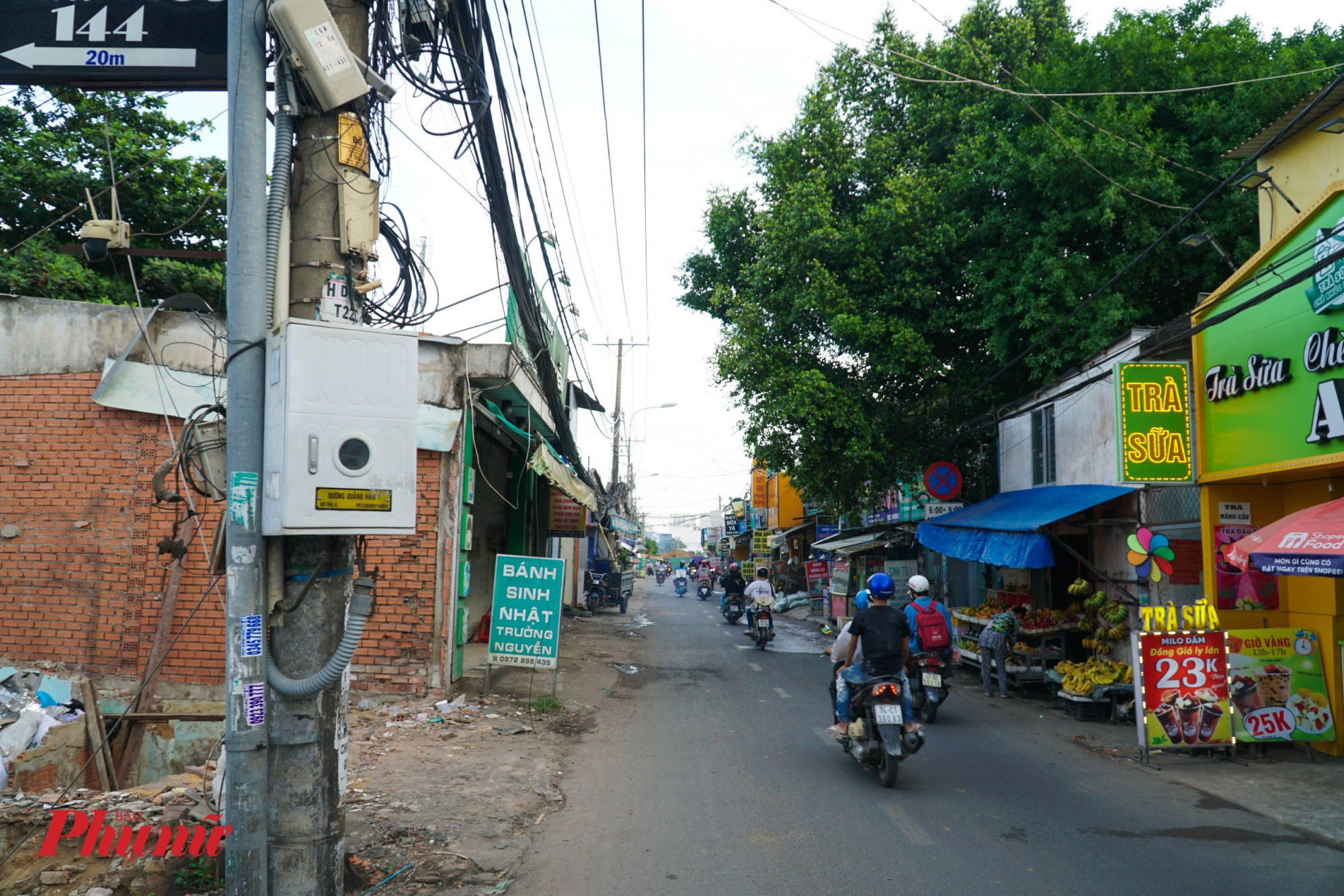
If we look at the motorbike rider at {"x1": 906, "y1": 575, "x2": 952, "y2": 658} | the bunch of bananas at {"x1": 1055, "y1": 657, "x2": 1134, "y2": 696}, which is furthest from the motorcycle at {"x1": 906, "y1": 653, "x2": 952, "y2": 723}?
the bunch of bananas at {"x1": 1055, "y1": 657, "x2": 1134, "y2": 696}

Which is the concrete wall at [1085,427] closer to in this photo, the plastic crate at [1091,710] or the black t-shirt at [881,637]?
the plastic crate at [1091,710]

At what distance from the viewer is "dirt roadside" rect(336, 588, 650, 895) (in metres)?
5.19

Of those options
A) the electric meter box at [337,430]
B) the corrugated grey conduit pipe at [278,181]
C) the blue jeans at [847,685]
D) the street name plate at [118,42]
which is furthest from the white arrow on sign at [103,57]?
the blue jeans at [847,685]

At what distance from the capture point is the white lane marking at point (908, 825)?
19.0 feet

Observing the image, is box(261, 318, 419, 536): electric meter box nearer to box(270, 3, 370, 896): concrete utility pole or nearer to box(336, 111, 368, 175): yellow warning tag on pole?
box(270, 3, 370, 896): concrete utility pole

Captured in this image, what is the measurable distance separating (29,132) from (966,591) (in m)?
20.9

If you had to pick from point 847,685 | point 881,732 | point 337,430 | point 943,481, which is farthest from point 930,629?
point 337,430

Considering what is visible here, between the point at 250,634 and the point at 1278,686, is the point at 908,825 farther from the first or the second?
the point at 1278,686

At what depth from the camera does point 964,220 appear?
16281 millimetres

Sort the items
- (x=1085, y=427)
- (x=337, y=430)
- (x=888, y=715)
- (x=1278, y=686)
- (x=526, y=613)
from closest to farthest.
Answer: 1. (x=337, y=430)
2. (x=888, y=715)
3. (x=1278, y=686)
4. (x=526, y=613)
5. (x=1085, y=427)

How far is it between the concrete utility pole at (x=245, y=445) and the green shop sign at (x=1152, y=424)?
944cm

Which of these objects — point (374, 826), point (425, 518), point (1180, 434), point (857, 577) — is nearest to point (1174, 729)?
point (1180, 434)

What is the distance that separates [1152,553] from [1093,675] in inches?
68.9

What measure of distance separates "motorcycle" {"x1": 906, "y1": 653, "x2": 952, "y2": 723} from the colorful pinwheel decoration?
8.36ft
